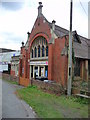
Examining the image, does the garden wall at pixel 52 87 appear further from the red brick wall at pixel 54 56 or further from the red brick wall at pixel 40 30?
the red brick wall at pixel 40 30

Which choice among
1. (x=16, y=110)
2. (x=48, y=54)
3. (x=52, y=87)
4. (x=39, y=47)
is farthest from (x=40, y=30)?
(x=16, y=110)

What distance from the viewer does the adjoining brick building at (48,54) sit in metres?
16.6

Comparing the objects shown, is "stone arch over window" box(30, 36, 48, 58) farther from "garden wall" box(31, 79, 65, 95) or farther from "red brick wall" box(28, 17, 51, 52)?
"garden wall" box(31, 79, 65, 95)

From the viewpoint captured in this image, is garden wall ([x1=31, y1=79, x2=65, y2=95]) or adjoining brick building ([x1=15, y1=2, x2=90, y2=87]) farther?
adjoining brick building ([x1=15, y1=2, x2=90, y2=87])

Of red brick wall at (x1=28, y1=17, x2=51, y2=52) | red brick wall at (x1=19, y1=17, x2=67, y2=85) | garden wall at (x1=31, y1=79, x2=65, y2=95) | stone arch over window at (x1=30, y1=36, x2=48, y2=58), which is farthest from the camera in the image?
stone arch over window at (x1=30, y1=36, x2=48, y2=58)

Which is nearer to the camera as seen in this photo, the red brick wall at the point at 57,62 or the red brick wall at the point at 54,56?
the red brick wall at the point at 57,62

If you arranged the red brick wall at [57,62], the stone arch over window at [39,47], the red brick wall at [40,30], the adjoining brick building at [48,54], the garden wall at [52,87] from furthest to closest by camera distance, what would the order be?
the stone arch over window at [39,47] → the red brick wall at [40,30] → the adjoining brick building at [48,54] → the red brick wall at [57,62] → the garden wall at [52,87]

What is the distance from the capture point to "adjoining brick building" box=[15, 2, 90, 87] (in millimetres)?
16641

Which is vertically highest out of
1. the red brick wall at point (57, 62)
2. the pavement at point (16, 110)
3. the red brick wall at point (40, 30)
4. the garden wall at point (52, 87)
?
the red brick wall at point (40, 30)

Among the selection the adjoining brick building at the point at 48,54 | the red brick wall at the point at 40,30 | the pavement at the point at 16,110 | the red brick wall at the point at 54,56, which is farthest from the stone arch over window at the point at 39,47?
the pavement at the point at 16,110

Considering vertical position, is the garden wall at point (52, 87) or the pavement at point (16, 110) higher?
the garden wall at point (52, 87)

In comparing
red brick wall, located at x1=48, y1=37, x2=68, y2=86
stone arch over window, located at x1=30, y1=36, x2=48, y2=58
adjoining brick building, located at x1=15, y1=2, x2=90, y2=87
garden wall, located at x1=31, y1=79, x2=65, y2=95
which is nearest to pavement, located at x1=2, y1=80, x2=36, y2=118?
garden wall, located at x1=31, y1=79, x2=65, y2=95

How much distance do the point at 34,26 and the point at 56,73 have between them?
8.55 m

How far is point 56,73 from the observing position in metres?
17.5
